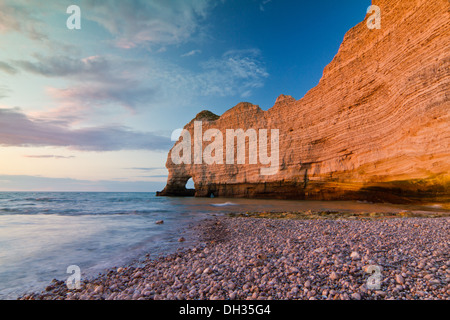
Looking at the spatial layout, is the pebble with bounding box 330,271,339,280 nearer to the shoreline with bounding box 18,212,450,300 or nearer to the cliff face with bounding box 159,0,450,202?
the shoreline with bounding box 18,212,450,300

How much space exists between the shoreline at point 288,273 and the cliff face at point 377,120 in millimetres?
11372

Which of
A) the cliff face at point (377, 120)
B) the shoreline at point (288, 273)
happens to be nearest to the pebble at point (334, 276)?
the shoreline at point (288, 273)

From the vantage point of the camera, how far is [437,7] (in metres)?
13.6

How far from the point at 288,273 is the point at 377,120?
1883cm

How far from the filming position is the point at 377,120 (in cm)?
1772

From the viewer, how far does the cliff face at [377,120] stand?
43.5ft

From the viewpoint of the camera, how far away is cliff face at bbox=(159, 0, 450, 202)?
13258mm

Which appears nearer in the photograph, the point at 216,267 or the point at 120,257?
the point at 216,267

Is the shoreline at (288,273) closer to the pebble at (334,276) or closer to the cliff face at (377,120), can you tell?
the pebble at (334,276)

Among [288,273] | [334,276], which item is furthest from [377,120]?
[288,273]

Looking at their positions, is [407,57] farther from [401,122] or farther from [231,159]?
[231,159]
